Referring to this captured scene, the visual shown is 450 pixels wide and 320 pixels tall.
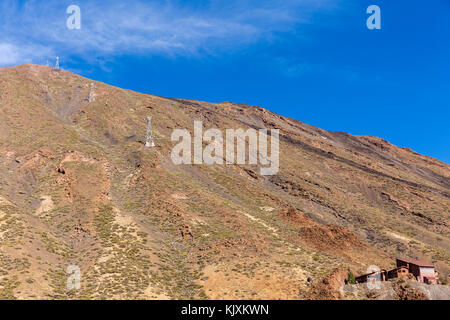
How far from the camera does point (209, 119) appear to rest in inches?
3996

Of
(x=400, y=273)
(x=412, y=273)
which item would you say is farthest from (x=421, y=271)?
(x=400, y=273)

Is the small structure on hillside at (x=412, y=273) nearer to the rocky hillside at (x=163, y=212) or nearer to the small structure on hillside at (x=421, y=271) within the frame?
the small structure on hillside at (x=421, y=271)

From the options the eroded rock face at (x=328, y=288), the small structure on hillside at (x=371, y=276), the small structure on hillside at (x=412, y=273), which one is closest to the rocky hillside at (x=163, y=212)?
the eroded rock face at (x=328, y=288)

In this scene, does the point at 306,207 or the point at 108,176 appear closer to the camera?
the point at 108,176

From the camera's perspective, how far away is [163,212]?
148 ft

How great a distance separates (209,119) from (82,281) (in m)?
74.7

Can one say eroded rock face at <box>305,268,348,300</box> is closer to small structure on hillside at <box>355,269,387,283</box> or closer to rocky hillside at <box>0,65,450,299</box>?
rocky hillside at <box>0,65,450,299</box>

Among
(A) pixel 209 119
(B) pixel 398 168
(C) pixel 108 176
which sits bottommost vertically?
(C) pixel 108 176

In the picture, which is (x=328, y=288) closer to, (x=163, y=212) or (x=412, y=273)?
(x=412, y=273)

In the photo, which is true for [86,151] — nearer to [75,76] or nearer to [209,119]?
[209,119]

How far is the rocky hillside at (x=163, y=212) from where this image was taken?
1248 inches
